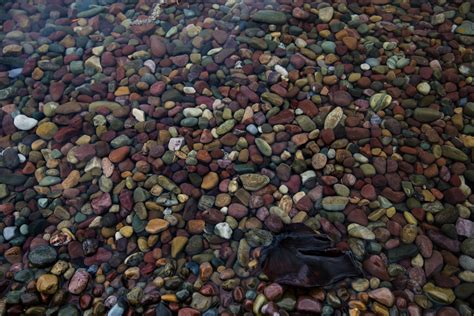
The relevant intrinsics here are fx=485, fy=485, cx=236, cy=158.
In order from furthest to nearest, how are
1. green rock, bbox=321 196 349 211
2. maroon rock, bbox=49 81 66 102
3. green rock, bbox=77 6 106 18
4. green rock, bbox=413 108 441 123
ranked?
green rock, bbox=77 6 106 18, maroon rock, bbox=49 81 66 102, green rock, bbox=413 108 441 123, green rock, bbox=321 196 349 211

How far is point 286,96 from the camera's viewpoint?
2094mm

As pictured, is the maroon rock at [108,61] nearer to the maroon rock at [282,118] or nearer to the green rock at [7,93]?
the green rock at [7,93]

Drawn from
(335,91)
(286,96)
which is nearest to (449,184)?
(335,91)

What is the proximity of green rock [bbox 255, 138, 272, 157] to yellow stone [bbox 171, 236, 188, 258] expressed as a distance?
18.3 inches

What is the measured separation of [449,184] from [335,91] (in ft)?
1.99

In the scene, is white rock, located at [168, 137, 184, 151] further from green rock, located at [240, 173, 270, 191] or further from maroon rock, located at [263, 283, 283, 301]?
maroon rock, located at [263, 283, 283, 301]

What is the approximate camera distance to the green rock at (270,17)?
2334 millimetres

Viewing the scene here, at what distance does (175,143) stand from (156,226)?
0.37 m

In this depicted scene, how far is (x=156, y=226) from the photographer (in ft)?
5.83

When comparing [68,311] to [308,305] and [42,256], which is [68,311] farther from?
[308,305]

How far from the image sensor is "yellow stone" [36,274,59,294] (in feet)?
5.44

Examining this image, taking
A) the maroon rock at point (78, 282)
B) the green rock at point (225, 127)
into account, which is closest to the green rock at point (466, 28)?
the green rock at point (225, 127)

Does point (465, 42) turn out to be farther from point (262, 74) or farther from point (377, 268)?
point (377, 268)

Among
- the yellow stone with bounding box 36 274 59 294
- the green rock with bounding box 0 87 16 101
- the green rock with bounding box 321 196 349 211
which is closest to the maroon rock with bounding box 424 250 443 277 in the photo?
the green rock with bounding box 321 196 349 211
